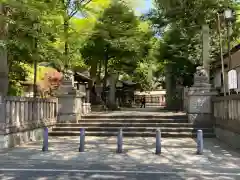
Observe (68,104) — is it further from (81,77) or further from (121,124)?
(81,77)

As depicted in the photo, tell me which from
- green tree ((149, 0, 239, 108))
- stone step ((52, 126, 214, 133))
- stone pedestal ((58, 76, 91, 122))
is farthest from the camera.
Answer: stone pedestal ((58, 76, 91, 122))

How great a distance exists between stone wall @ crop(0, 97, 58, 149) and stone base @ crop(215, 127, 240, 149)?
7786 mm

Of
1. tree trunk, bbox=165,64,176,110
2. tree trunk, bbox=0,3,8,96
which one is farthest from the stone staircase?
tree trunk, bbox=165,64,176,110

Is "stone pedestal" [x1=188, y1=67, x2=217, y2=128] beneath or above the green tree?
beneath

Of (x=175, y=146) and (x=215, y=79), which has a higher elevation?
(x=215, y=79)

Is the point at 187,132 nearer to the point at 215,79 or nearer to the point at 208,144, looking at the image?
the point at 208,144

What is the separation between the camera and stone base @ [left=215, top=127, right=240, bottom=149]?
38.6 ft

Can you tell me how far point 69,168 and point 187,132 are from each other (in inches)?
324

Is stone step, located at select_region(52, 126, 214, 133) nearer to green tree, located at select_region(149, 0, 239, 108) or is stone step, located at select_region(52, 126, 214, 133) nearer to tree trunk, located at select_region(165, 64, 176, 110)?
green tree, located at select_region(149, 0, 239, 108)

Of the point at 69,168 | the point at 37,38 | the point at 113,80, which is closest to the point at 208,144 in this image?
the point at 69,168

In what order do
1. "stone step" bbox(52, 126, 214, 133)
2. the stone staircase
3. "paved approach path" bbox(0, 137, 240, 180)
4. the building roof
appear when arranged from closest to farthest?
"paved approach path" bbox(0, 137, 240, 180), the stone staircase, "stone step" bbox(52, 126, 214, 133), the building roof

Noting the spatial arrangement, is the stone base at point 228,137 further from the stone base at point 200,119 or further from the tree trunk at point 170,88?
the tree trunk at point 170,88

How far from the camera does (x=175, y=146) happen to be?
40.3 ft

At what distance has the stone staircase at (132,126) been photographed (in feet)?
50.1
